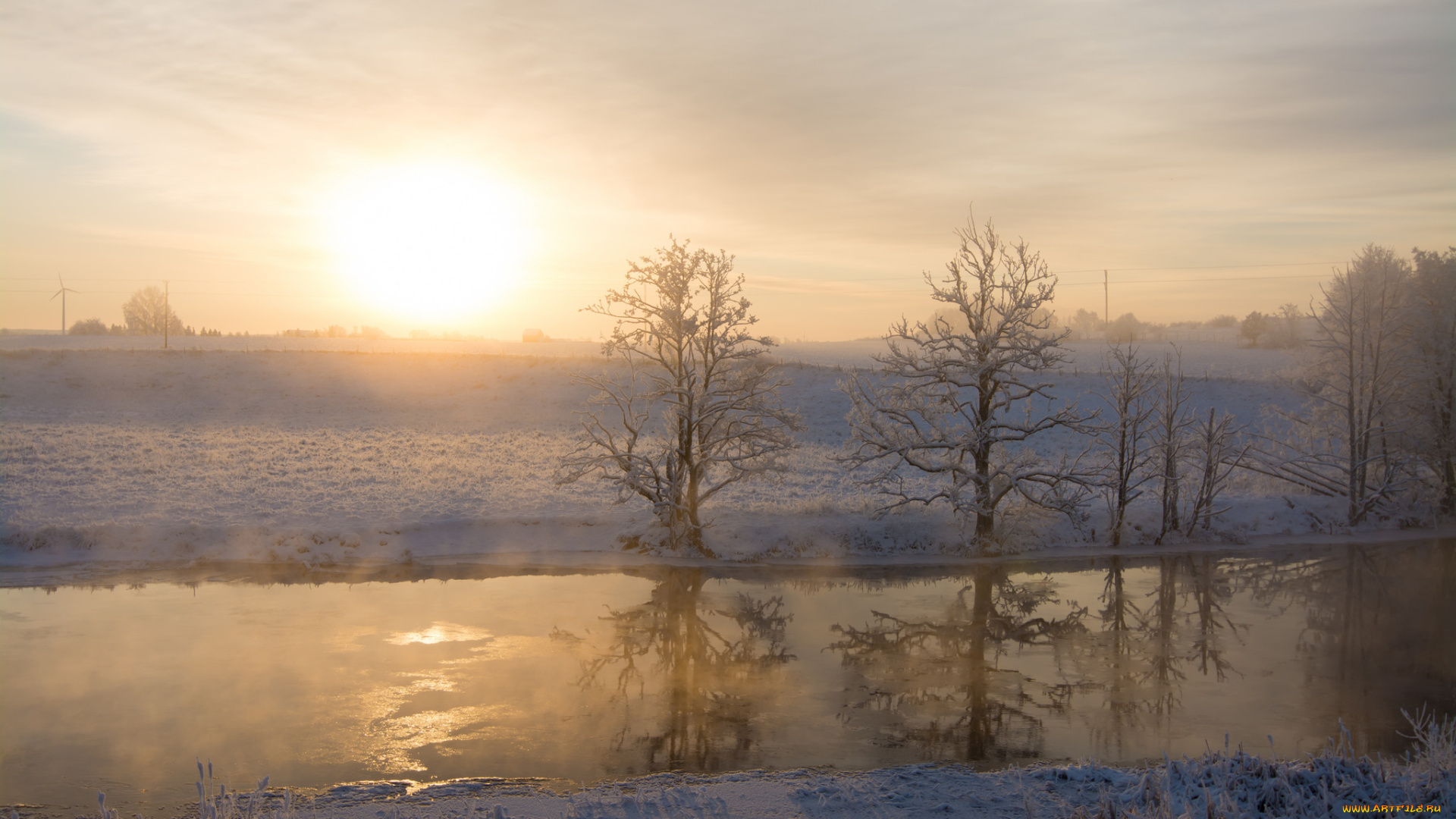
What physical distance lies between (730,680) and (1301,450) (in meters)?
27.4

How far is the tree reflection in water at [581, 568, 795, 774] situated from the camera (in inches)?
466

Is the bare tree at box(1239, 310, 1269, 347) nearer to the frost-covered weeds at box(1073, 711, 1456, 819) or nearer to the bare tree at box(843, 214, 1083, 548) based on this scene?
the bare tree at box(843, 214, 1083, 548)

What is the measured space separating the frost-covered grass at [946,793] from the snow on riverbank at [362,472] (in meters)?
13.6

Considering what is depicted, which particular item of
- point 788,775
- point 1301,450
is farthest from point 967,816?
point 1301,450

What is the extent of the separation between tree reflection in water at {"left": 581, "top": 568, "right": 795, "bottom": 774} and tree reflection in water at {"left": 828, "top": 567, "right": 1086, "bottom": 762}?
67.3 inches

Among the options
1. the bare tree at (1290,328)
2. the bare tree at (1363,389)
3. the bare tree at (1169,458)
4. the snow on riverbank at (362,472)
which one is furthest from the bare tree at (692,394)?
the bare tree at (1290,328)

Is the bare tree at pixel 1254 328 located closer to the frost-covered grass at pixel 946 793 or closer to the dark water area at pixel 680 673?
the dark water area at pixel 680 673

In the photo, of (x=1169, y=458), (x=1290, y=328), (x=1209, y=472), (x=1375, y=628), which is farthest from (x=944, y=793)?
(x=1290, y=328)

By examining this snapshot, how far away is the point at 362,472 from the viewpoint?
31516 millimetres

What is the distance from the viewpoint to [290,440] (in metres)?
36.2

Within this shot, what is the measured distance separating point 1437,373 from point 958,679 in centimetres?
2846

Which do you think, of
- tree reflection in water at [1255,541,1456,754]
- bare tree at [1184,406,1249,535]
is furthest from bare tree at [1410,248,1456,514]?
bare tree at [1184,406,1249,535]

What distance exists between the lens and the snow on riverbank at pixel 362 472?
24.2 metres

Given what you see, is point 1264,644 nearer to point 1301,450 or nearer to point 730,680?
point 730,680
